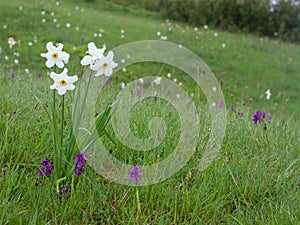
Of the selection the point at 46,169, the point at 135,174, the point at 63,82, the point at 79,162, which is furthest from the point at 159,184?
the point at 63,82

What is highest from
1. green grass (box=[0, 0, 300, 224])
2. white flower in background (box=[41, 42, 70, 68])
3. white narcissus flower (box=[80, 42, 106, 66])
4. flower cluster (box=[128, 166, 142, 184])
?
white narcissus flower (box=[80, 42, 106, 66])

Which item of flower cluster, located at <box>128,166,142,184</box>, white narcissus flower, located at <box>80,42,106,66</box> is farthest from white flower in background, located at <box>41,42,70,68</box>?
flower cluster, located at <box>128,166,142,184</box>

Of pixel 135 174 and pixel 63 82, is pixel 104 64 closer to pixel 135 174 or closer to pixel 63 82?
pixel 63 82

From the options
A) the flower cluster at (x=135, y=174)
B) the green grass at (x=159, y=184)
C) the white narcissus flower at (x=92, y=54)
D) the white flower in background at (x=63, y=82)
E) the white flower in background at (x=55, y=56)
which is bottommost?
the green grass at (x=159, y=184)

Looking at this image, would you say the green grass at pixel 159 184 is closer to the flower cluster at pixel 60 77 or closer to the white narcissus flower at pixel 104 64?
the flower cluster at pixel 60 77

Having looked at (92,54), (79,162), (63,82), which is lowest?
(79,162)

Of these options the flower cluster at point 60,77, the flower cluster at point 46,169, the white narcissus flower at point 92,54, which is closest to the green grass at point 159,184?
the flower cluster at point 46,169

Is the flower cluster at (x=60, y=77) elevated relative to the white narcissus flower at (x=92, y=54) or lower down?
lower down

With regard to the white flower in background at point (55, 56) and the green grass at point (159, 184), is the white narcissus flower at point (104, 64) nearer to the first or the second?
the white flower in background at point (55, 56)

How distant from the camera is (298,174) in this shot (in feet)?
6.65

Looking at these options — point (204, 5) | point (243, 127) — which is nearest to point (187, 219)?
point (243, 127)

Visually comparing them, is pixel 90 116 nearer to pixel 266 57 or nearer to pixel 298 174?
pixel 298 174

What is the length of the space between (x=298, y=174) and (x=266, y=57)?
7666 millimetres

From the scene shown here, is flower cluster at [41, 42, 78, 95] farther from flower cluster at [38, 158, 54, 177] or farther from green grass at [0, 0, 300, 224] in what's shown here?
flower cluster at [38, 158, 54, 177]
